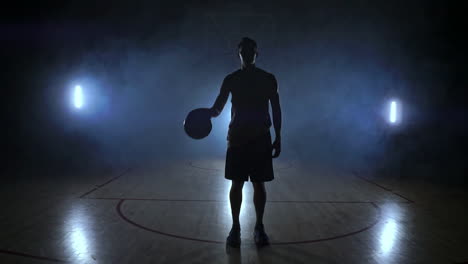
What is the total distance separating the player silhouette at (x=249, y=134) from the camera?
2.31 metres

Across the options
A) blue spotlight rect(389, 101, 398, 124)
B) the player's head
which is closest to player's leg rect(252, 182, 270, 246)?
the player's head

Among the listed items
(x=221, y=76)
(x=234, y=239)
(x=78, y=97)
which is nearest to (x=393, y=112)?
(x=221, y=76)

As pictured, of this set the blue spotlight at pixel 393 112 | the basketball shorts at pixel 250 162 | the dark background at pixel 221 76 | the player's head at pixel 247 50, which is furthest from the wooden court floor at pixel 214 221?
the blue spotlight at pixel 393 112

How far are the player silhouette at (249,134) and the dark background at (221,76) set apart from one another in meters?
3.76

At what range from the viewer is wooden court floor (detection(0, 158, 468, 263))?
7.13ft

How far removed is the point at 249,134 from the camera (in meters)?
2.32

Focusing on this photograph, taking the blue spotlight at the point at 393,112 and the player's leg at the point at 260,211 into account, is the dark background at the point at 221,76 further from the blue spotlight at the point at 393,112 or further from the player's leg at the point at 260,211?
the player's leg at the point at 260,211

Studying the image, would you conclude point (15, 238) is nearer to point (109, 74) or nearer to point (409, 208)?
point (409, 208)

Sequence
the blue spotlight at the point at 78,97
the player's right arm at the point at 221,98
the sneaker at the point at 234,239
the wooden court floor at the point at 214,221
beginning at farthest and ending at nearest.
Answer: the blue spotlight at the point at 78,97 → the player's right arm at the point at 221,98 → the sneaker at the point at 234,239 → the wooden court floor at the point at 214,221

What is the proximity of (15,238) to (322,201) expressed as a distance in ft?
9.03

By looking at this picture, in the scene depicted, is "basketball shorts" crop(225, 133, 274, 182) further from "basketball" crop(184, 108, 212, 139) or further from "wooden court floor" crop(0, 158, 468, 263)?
"wooden court floor" crop(0, 158, 468, 263)

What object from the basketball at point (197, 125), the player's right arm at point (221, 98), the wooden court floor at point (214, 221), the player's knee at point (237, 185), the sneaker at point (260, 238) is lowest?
the wooden court floor at point (214, 221)

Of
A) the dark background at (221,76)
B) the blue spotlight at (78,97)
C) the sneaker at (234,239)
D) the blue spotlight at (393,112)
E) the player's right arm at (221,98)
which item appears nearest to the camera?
the sneaker at (234,239)

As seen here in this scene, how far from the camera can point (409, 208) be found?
342 cm
